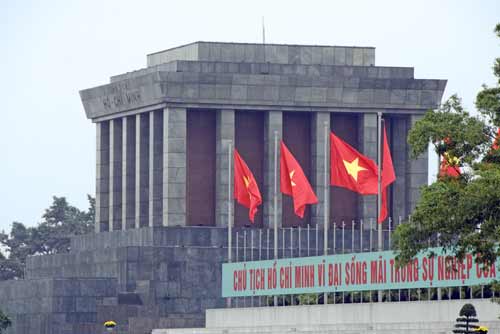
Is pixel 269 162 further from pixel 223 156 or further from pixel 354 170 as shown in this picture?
pixel 354 170

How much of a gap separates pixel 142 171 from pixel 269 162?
839cm

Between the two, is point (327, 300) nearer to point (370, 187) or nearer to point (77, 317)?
point (370, 187)

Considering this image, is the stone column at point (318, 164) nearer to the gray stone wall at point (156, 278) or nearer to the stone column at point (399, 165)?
the stone column at point (399, 165)

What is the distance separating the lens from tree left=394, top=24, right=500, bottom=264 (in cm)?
6612

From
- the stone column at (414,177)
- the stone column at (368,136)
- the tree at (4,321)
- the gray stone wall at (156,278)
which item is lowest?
the tree at (4,321)

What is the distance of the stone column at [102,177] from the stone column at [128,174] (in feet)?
11.6

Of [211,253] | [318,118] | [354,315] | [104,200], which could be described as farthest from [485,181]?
[104,200]

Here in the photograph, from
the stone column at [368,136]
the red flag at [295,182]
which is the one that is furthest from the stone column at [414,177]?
the red flag at [295,182]

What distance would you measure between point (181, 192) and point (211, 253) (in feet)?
26.5

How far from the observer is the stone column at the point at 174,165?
127 meters

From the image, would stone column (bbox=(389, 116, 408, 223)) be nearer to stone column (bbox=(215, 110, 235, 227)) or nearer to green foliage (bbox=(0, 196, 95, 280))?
stone column (bbox=(215, 110, 235, 227))

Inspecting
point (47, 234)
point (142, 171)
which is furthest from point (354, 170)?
point (47, 234)

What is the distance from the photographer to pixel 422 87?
429 feet

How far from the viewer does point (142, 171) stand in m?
132
